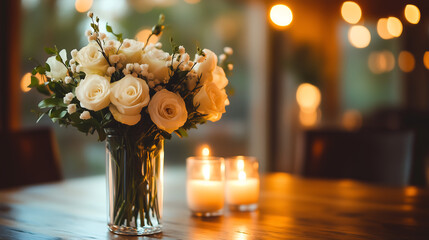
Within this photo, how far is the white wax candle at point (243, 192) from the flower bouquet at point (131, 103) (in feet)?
1.05

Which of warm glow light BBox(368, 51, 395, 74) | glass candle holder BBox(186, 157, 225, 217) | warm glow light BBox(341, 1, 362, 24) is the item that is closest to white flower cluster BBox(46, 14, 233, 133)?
glass candle holder BBox(186, 157, 225, 217)

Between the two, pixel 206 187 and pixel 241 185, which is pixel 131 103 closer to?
pixel 206 187

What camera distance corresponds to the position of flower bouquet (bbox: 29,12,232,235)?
3.00 ft

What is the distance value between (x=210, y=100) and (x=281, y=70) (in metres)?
3.85

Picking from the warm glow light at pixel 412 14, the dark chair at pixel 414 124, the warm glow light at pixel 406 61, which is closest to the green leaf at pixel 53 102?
the dark chair at pixel 414 124

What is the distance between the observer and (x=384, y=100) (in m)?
6.06

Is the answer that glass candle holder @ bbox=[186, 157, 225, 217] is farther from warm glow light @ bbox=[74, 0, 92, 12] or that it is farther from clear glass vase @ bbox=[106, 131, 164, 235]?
warm glow light @ bbox=[74, 0, 92, 12]

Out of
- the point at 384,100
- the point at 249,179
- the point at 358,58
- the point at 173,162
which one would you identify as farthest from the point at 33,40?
the point at 384,100

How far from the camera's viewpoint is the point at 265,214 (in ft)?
4.06

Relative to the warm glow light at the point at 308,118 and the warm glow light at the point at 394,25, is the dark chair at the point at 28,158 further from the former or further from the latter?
the warm glow light at the point at 394,25

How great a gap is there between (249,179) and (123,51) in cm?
54

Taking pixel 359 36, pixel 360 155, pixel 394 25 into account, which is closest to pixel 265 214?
pixel 360 155

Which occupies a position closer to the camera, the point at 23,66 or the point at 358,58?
the point at 23,66

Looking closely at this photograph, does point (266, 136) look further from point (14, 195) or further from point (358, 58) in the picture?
point (14, 195)
